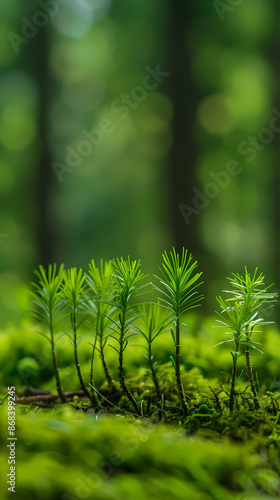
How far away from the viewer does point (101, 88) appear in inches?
400

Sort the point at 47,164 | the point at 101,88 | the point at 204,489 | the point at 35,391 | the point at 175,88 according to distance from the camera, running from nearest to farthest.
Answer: the point at 204,489
the point at 35,391
the point at 175,88
the point at 47,164
the point at 101,88

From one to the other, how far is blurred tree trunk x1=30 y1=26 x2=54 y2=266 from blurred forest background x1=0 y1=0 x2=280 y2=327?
2cm

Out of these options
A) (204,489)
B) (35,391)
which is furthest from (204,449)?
(35,391)

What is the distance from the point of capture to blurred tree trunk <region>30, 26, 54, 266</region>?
7.38m

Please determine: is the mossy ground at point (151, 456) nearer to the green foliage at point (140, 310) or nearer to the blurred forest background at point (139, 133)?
the green foliage at point (140, 310)

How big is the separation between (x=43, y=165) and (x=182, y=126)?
8.77ft

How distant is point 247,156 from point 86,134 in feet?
12.0

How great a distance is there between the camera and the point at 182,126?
6055 mm

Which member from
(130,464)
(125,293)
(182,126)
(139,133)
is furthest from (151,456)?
(139,133)

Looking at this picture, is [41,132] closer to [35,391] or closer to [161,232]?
[161,232]

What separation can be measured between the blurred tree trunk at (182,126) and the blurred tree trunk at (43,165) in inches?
93.7

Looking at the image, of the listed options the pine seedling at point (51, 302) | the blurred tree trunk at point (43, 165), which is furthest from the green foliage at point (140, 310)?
the blurred tree trunk at point (43, 165)

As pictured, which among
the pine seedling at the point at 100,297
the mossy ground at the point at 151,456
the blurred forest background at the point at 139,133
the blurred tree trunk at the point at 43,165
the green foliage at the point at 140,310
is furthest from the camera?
the blurred tree trunk at the point at 43,165

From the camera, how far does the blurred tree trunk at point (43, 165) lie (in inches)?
291
